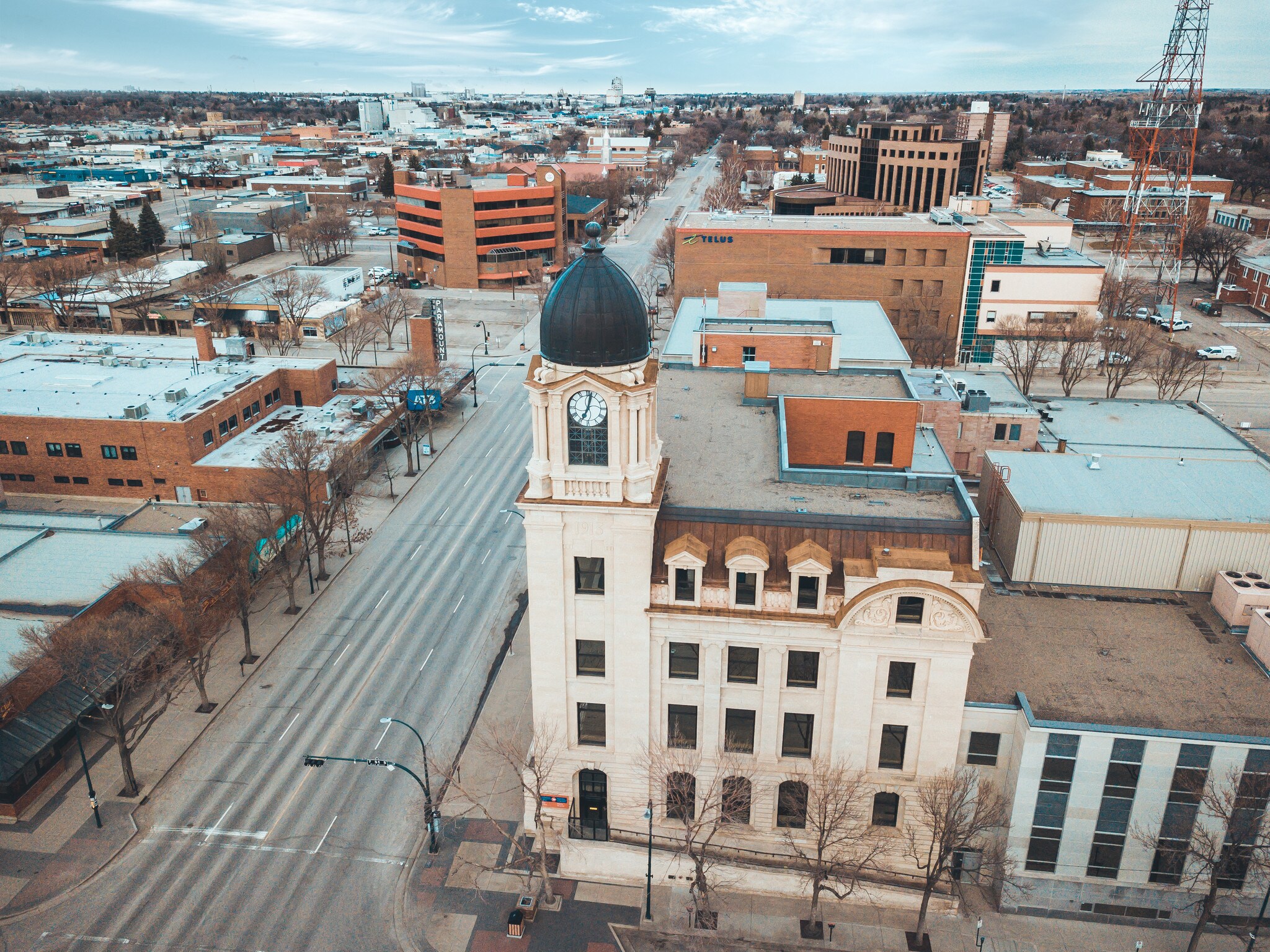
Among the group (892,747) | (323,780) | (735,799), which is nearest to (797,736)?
(892,747)

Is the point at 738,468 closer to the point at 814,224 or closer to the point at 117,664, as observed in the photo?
the point at 117,664

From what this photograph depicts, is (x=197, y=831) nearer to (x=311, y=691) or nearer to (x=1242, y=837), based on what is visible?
(x=311, y=691)

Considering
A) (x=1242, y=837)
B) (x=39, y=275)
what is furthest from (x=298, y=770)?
(x=39, y=275)

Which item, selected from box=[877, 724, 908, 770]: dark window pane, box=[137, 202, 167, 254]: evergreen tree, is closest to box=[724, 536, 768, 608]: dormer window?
box=[877, 724, 908, 770]: dark window pane

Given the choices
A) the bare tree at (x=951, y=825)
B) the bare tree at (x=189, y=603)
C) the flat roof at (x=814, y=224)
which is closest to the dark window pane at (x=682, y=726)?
the bare tree at (x=951, y=825)

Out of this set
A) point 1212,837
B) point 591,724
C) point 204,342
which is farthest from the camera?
point 204,342

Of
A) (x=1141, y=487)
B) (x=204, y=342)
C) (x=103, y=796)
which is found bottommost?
(x=103, y=796)
